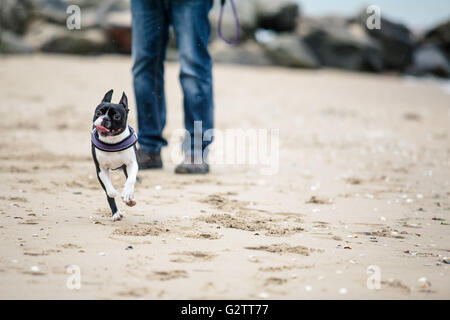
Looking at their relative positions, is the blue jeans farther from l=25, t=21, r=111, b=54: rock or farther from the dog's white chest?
l=25, t=21, r=111, b=54: rock

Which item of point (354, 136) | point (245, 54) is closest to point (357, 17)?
point (245, 54)

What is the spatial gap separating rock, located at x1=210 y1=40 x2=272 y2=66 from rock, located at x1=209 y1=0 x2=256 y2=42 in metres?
0.57

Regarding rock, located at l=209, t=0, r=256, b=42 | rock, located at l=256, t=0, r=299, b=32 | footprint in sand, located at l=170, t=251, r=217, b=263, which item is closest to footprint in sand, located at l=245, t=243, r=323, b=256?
footprint in sand, located at l=170, t=251, r=217, b=263

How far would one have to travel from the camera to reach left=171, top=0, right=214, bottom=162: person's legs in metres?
5.11

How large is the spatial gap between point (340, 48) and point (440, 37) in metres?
9.56

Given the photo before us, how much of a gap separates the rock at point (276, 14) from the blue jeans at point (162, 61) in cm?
1560

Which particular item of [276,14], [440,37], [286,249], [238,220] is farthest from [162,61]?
[440,37]

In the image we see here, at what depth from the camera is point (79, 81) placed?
1099 cm

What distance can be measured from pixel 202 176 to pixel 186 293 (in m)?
2.74

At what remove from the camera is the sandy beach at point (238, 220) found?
2.62 metres

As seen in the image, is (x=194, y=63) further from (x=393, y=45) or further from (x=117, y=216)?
(x=393, y=45)

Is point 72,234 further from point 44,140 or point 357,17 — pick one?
point 357,17

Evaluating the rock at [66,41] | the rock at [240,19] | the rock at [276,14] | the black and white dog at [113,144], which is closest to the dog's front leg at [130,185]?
the black and white dog at [113,144]

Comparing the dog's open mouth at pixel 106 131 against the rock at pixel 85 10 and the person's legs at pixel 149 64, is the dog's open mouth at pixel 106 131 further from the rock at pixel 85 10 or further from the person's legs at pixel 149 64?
the rock at pixel 85 10
